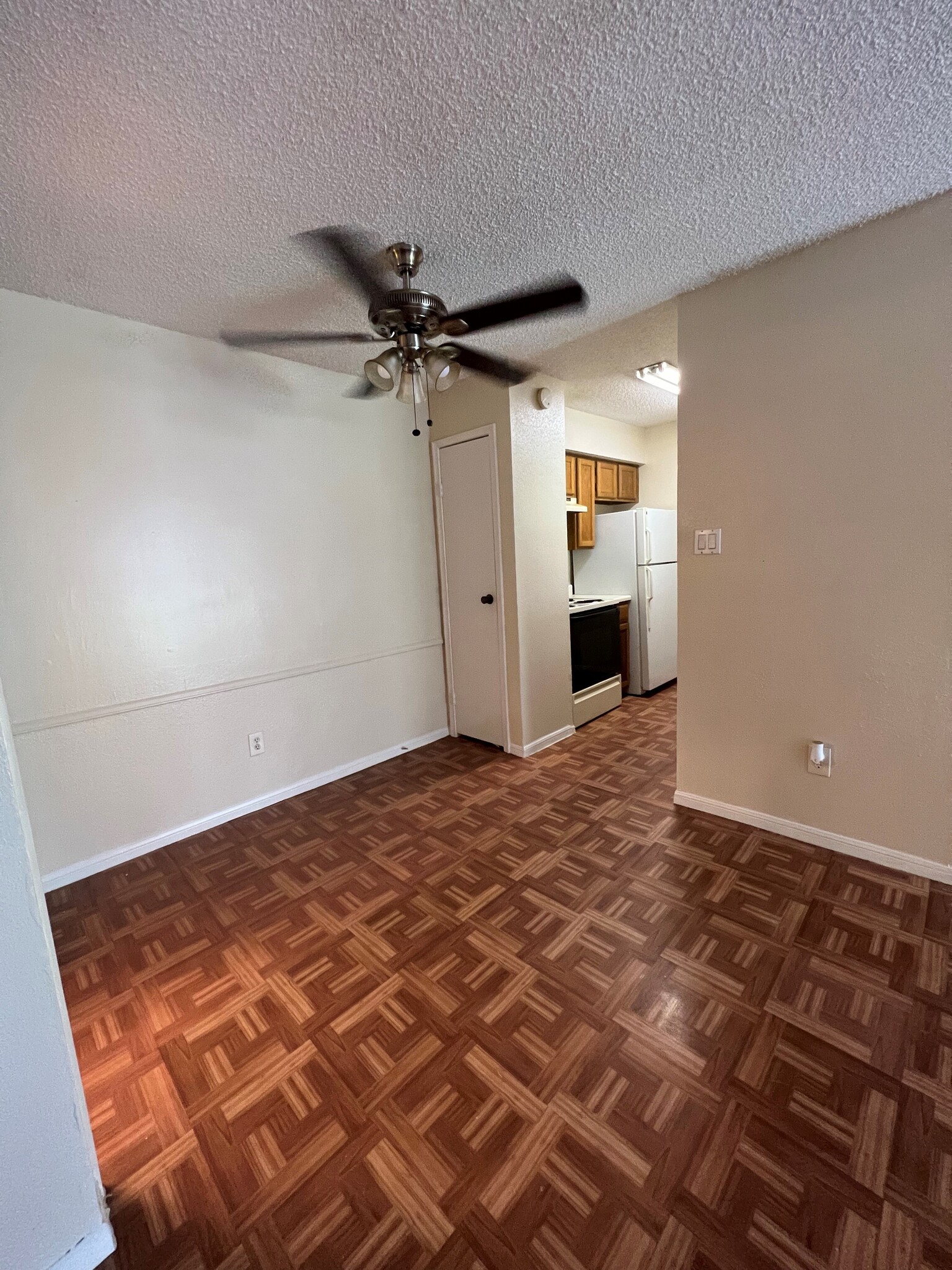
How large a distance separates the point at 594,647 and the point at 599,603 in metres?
0.36

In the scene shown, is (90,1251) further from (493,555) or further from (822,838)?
(493,555)

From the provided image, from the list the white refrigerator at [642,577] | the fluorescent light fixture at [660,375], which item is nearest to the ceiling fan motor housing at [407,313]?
the fluorescent light fixture at [660,375]

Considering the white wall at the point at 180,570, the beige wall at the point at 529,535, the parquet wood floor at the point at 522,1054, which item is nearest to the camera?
the parquet wood floor at the point at 522,1054

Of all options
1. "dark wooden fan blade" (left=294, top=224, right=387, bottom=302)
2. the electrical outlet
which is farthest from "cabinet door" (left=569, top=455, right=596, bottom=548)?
"dark wooden fan blade" (left=294, top=224, right=387, bottom=302)

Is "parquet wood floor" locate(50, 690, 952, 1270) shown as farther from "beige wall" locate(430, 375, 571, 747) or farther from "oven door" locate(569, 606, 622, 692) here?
"oven door" locate(569, 606, 622, 692)

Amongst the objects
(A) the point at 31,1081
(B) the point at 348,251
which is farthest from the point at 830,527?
(A) the point at 31,1081

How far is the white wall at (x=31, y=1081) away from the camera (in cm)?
84

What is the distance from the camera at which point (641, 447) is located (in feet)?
16.1

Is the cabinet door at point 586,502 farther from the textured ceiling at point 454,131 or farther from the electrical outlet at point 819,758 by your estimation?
the electrical outlet at point 819,758

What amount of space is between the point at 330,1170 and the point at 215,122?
8.18 ft

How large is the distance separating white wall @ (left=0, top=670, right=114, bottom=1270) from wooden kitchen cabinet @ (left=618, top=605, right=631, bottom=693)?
3.85m

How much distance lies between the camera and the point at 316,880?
2156 mm

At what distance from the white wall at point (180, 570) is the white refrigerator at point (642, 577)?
6.14 feet

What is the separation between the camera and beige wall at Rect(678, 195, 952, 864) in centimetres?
179
